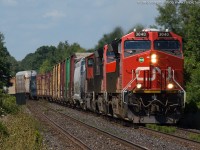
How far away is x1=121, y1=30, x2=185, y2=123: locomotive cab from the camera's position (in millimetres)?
18844

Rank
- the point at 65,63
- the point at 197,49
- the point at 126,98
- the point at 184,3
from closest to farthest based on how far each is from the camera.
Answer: the point at 126,98 < the point at 197,49 < the point at 65,63 < the point at 184,3

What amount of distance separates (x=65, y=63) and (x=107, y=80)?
70.7ft

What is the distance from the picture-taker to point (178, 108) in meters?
19.0

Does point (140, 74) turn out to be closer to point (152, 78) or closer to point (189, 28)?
point (152, 78)

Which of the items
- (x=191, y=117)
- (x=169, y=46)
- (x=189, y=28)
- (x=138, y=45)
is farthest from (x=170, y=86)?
(x=189, y=28)

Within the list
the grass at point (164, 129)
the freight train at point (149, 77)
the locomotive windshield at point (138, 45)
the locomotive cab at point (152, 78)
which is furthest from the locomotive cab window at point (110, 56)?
the grass at point (164, 129)

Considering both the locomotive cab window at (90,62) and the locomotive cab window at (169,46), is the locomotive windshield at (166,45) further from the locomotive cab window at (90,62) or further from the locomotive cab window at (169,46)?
the locomotive cab window at (90,62)

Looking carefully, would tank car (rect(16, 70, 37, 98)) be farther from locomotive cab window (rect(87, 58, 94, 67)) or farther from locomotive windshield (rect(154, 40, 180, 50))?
locomotive windshield (rect(154, 40, 180, 50))

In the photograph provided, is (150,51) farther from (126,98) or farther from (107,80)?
(107,80)

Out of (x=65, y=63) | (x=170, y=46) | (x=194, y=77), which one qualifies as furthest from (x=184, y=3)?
(x=170, y=46)

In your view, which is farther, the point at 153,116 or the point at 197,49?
the point at 197,49

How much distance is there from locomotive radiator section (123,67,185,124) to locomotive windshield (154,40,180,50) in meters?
0.92

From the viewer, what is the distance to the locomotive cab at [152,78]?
1884 centimetres

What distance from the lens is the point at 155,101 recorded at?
61.8 feet
